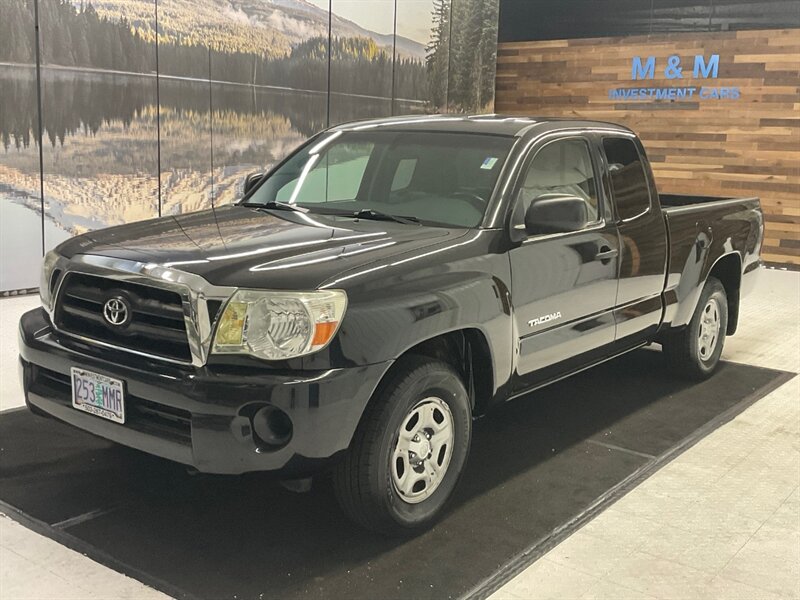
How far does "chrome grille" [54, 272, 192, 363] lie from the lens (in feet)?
9.64

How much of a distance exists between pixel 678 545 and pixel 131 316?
2.22 metres

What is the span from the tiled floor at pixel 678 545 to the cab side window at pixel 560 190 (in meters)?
1.23

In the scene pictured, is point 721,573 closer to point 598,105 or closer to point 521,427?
point 521,427

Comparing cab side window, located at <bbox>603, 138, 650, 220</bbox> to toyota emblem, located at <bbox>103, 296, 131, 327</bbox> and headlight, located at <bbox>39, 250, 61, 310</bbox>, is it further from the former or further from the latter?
headlight, located at <bbox>39, 250, 61, 310</bbox>

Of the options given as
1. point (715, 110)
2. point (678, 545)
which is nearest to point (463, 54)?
point (715, 110)

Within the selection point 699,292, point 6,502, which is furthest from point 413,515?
point 699,292

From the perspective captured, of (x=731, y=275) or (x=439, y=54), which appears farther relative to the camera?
(x=439, y=54)

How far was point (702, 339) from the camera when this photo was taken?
5633 millimetres

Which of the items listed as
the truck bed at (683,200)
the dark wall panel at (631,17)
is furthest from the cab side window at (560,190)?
the dark wall panel at (631,17)

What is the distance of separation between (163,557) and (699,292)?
142 inches

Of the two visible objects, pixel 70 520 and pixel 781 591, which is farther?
pixel 70 520

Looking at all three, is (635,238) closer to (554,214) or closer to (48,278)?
Result: (554,214)

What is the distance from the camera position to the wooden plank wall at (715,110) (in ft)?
36.7

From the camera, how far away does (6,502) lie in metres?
3.51
